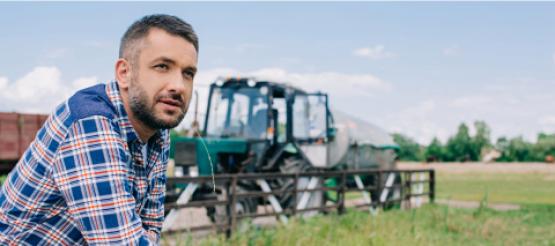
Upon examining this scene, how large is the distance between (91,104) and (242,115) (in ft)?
30.2

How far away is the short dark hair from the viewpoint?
1890 millimetres

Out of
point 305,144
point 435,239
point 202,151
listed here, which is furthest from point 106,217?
point 305,144

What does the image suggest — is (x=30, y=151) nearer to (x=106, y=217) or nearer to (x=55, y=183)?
(x=55, y=183)

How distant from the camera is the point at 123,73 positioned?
6.52 feet

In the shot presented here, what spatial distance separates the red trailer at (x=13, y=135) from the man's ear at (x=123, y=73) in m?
11.5

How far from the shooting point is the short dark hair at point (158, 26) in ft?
6.20

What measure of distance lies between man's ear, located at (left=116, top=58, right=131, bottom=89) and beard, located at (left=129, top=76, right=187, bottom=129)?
0.04m

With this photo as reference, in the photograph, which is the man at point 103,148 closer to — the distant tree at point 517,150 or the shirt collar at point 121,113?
the shirt collar at point 121,113

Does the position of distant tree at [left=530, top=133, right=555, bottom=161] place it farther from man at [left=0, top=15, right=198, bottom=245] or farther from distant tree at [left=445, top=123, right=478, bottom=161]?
man at [left=0, top=15, right=198, bottom=245]

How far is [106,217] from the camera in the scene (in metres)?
1.82

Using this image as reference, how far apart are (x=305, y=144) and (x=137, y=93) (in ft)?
32.5

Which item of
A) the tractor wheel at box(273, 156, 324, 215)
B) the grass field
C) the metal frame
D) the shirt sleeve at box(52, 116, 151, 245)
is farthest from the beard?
the tractor wheel at box(273, 156, 324, 215)

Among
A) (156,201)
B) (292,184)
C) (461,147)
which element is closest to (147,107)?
(156,201)

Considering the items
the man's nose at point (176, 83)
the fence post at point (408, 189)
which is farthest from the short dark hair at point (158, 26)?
the fence post at point (408, 189)
